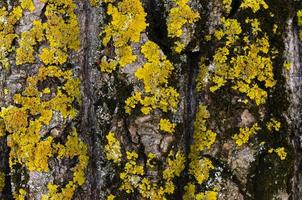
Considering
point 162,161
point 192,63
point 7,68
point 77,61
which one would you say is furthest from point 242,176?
point 7,68

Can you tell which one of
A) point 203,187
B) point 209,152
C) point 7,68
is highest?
point 7,68

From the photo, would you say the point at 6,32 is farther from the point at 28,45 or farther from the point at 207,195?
the point at 207,195

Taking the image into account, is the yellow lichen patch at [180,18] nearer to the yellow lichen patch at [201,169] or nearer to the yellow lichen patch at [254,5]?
the yellow lichen patch at [254,5]

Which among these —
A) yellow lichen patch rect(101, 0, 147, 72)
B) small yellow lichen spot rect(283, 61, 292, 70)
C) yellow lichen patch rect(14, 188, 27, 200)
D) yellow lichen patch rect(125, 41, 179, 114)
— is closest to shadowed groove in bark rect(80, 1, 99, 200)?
yellow lichen patch rect(101, 0, 147, 72)

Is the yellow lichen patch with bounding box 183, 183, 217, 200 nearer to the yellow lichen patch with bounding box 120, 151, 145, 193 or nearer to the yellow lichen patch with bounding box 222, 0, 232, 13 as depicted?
the yellow lichen patch with bounding box 120, 151, 145, 193

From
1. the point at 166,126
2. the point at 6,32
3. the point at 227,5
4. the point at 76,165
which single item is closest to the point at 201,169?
the point at 166,126

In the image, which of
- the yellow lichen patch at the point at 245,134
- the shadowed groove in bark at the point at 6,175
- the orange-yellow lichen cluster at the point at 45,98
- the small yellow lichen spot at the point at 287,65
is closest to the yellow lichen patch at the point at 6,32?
the orange-yellow lichen cluster at the point at 45,98

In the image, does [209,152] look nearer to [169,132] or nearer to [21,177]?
[169,132]
